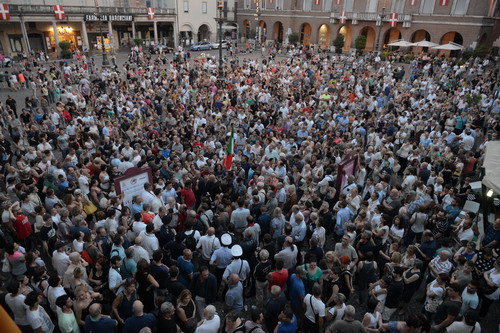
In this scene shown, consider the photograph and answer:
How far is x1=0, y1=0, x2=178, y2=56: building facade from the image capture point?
34.6 metres

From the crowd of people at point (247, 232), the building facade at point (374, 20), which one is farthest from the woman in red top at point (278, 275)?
the building facade at point (374, 20)

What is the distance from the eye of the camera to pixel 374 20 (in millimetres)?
40344

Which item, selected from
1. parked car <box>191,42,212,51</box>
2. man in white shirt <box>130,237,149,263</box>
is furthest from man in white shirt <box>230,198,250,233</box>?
parked car <box>191,42,212,51</box>

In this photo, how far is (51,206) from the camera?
7.48 m

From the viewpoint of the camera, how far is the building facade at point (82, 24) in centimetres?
3456

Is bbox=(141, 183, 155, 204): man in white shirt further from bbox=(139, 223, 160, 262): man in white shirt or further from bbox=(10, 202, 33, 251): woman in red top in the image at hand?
bbox=(10, 202, 33, 251): woman in red top

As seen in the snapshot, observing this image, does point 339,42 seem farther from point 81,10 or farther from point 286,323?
point 286,323

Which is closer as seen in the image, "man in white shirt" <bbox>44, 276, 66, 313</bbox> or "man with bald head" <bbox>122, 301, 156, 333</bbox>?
"man with bald head" <bbox>122, 301, 156, 333</bbox>

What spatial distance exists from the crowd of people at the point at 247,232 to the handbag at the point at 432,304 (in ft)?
0.06

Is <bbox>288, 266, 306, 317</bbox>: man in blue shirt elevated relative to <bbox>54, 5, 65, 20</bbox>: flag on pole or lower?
lower

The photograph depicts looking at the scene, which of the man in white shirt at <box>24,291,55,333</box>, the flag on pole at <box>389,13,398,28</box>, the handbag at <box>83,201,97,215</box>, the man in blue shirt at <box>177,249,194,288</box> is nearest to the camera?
the man in white shirt at <box>24,291,55,333</box>

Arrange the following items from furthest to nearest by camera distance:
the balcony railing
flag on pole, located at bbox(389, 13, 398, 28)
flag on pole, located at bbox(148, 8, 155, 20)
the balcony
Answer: flag on pole, located at bbox(148, 8, 155, 20)
flag on pole, located at bbox(389, 13, 398, 28)
the balcony
the balcony railing

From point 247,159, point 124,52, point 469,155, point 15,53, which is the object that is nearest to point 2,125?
point 247,159

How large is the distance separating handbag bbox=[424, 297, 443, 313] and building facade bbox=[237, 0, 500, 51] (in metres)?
32.9
